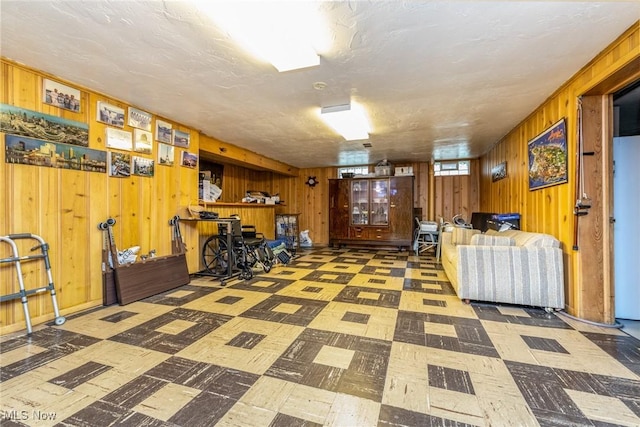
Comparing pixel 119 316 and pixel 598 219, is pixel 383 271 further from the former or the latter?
pixel 119 316

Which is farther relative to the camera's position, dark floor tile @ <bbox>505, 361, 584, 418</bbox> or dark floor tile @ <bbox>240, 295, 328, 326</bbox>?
dark floor tile @ <bbox>240, 295, 328, 326</bbox>

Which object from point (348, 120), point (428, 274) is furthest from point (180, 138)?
point (428, 274)

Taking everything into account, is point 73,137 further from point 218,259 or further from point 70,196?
point 218,259

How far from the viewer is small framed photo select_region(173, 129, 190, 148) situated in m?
A: 3.76

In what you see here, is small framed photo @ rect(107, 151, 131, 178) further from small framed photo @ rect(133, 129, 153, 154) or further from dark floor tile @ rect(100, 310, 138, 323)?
dark floor tile @ rect(100, 310, 138, 323)

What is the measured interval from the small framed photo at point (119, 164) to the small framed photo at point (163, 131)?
519mm

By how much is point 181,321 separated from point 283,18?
8.40 feet

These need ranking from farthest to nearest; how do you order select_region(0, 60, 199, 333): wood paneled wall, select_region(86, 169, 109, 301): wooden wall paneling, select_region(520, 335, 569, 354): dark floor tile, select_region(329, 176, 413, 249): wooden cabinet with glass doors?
select_region(329, 176, 413, 249): wooden cabinet with glass doors → select_region(86, 169, 109, 301): wooden wall paneling → select_region(0, 60, 199, 333): wood paneled wall → select_region(520, 335, 569, 354): dark floor tile

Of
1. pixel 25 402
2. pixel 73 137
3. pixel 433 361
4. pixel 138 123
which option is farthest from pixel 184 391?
pixel 138 123

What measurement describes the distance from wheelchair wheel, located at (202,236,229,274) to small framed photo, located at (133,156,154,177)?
139 centimetres

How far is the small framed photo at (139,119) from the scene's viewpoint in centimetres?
316

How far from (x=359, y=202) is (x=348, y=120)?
139 inches

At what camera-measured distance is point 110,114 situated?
2.94 m

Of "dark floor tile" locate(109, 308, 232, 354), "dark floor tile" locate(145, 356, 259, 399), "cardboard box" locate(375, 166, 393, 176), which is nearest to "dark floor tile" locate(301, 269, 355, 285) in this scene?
"dark floor tile" locate(109, 308, 232, 354)
